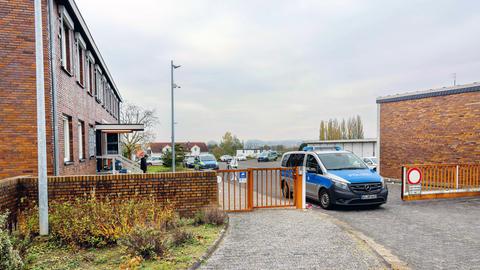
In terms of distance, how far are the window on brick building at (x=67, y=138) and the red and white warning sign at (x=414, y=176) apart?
1133cm

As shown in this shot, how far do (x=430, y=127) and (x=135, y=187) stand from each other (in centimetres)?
1443

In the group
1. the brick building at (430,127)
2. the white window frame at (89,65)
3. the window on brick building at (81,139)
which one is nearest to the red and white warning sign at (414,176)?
the brick building at (430,127)

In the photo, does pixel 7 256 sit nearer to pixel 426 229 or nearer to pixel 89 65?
pixel 426 229

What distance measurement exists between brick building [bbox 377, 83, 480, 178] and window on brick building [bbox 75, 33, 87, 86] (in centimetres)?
1545

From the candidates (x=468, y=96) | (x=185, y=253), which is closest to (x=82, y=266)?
→ (x=185, y=253)

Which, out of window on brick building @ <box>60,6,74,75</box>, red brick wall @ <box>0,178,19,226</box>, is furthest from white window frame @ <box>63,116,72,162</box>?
red brick wall @ <box>0,178,19,226</box>

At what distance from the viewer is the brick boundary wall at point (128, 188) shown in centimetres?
645

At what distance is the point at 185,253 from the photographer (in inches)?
197

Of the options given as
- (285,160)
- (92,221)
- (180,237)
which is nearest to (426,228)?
(180,237)

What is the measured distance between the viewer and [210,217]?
675 centimetres

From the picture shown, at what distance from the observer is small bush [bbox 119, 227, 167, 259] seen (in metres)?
4.74

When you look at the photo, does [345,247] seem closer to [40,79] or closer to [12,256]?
[12,256]

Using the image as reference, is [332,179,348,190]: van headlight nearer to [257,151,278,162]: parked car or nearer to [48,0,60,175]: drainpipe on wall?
[48,0,60,175]: drainpipe on wall

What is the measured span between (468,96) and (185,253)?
14472 mm
